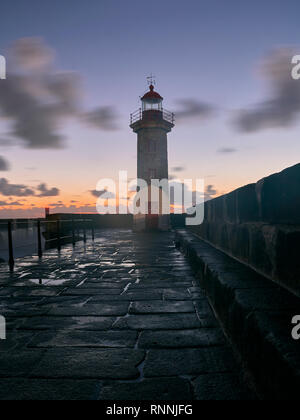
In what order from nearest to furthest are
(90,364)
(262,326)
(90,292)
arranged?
(262,326) < (90,364) < (90,292)

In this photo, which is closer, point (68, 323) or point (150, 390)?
point (150, 390)

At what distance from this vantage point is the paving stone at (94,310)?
281 cm

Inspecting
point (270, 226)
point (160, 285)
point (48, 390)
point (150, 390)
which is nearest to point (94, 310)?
point (160, 285)

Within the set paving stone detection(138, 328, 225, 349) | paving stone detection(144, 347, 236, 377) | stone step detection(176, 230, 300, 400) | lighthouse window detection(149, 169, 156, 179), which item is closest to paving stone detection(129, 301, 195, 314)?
stone step detection(176, 230, 300, 400)

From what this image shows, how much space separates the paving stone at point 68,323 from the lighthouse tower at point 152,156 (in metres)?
19.0

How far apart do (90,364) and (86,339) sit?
397 mm

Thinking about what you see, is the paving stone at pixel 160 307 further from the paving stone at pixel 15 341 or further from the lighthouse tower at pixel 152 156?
the lighthouse tower at pixel 152 156

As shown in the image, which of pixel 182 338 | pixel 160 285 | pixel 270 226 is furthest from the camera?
pixel 160 285

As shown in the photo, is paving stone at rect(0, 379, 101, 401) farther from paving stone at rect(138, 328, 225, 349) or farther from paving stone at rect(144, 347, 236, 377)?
paving stone at rect(138, 328, 225, 349)

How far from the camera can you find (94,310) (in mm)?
2920

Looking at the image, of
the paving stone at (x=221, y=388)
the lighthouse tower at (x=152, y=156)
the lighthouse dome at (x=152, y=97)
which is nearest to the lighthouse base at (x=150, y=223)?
the lighthouse tower at (x=152, y=156)

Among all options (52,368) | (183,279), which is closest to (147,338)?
(52,368)

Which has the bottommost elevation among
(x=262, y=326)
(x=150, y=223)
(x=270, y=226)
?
(x=150, y=223)

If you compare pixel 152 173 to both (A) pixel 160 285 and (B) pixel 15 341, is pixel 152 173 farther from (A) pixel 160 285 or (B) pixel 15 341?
(B) pixel 15 341
